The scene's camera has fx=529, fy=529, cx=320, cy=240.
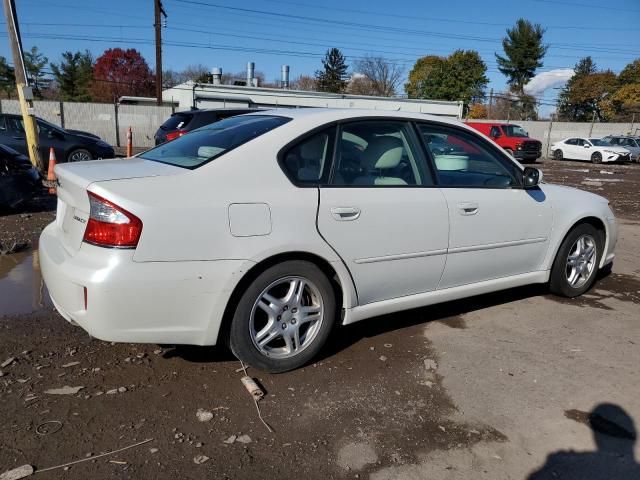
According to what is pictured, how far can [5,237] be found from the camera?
6.70 m

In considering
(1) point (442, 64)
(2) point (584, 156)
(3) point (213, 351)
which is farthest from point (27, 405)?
(1) point (442, 64)

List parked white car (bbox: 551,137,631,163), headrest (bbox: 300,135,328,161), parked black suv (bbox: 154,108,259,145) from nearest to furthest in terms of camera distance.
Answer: headrest (bbox: 300,135,328,161) < parked black suv (bbox: 154,108,259,145) < parked white car (bbox: 551,137,631,163)

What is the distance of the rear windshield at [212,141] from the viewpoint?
10.6 feet

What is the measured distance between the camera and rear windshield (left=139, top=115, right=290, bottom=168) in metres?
3.22

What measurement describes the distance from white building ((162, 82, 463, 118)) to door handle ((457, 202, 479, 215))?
2479 centimetres

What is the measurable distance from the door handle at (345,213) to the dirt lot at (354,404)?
0.98 m

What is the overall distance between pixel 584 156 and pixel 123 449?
31.4 m

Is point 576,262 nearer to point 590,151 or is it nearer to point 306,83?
point 590,151

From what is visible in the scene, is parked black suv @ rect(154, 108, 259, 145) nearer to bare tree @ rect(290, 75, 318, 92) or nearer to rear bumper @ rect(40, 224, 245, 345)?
rear bumper @ rect(40, 224, 245, 345)

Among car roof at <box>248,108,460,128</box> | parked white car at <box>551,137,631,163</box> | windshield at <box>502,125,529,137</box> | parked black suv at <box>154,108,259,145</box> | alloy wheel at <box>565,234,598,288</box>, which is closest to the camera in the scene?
car roof at <box>248,108,460,128</box>

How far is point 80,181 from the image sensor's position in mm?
2955

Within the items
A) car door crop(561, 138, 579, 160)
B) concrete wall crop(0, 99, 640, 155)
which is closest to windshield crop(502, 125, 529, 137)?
car door crop(561, 138, 579, 160)

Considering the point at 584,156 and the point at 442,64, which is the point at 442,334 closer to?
the point at 584,156

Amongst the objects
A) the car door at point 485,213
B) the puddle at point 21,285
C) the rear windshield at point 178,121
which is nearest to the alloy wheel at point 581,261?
the car door at point 485,213
